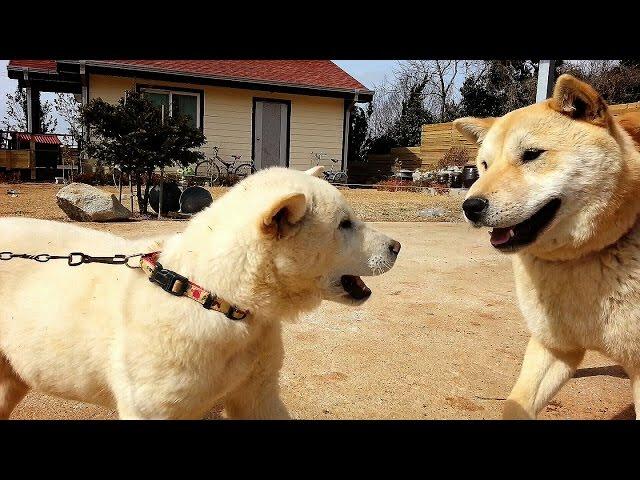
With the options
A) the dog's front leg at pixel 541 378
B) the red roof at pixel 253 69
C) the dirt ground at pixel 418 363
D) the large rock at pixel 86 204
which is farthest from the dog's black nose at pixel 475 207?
the red roof at pixel 253 69

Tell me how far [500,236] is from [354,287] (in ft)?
2.81

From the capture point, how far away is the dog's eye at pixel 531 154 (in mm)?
2654

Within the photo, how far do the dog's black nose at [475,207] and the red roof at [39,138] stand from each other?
17601 millimetres

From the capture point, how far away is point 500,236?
2684 mm

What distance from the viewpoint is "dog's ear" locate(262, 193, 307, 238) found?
2020 millimetres

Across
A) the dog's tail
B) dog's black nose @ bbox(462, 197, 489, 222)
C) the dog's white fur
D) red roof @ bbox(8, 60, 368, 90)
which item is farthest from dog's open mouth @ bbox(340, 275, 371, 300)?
red roof @ bbox(8, 60, 368, 90)

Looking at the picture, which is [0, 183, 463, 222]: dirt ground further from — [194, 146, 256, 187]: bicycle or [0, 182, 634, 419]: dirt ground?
[0, 182, 634, 419]: dirt ground

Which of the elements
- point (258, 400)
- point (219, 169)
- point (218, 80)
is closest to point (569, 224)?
point (258, 400)

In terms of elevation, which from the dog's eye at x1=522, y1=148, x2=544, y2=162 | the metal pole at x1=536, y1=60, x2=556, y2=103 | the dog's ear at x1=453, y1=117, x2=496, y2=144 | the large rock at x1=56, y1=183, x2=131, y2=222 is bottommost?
the large rock at x1=56, y1=183, x2=131, y2=222

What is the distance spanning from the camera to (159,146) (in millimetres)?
10570

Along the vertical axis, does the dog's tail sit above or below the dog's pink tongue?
above

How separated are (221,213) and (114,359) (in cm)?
74

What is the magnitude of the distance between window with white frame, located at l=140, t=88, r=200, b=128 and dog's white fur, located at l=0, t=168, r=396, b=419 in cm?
1562
